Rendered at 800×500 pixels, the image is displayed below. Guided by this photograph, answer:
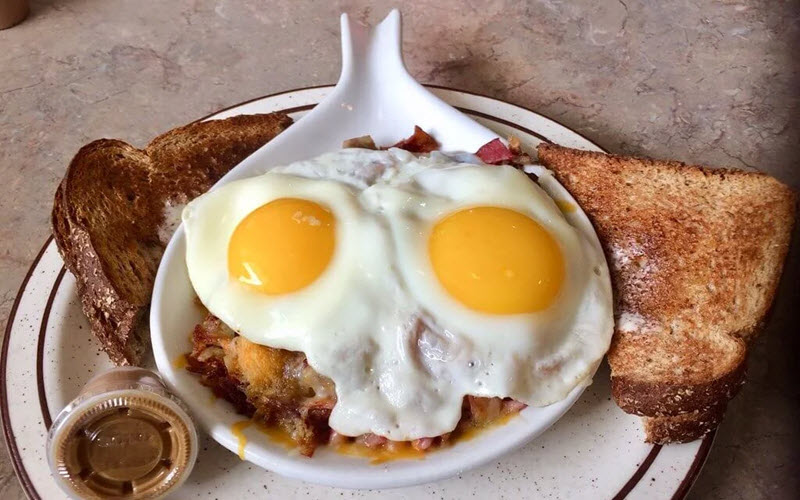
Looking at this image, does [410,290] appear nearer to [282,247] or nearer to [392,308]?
[392,308]

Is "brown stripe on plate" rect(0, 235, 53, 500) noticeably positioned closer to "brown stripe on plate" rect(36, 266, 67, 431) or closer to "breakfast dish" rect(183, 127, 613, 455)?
"brown stripe on plate" rect(36, 266, 67, 431)

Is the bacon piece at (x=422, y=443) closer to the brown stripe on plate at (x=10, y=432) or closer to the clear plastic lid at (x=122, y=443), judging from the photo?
the clear plastic lid at (x=122, y=443)

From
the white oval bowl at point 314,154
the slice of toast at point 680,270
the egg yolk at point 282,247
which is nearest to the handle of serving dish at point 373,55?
the white oval bowl at point 314,154

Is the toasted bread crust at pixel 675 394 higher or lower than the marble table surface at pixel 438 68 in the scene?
lower

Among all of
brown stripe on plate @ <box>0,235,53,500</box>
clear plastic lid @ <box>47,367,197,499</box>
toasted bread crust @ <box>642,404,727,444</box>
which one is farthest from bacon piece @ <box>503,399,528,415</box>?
brown stripe on plate @ <box>0,235,53,500</box>

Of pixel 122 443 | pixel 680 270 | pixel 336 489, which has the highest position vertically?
pixel 680 270

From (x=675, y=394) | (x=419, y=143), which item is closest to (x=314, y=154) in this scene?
(x=419, y=143)
